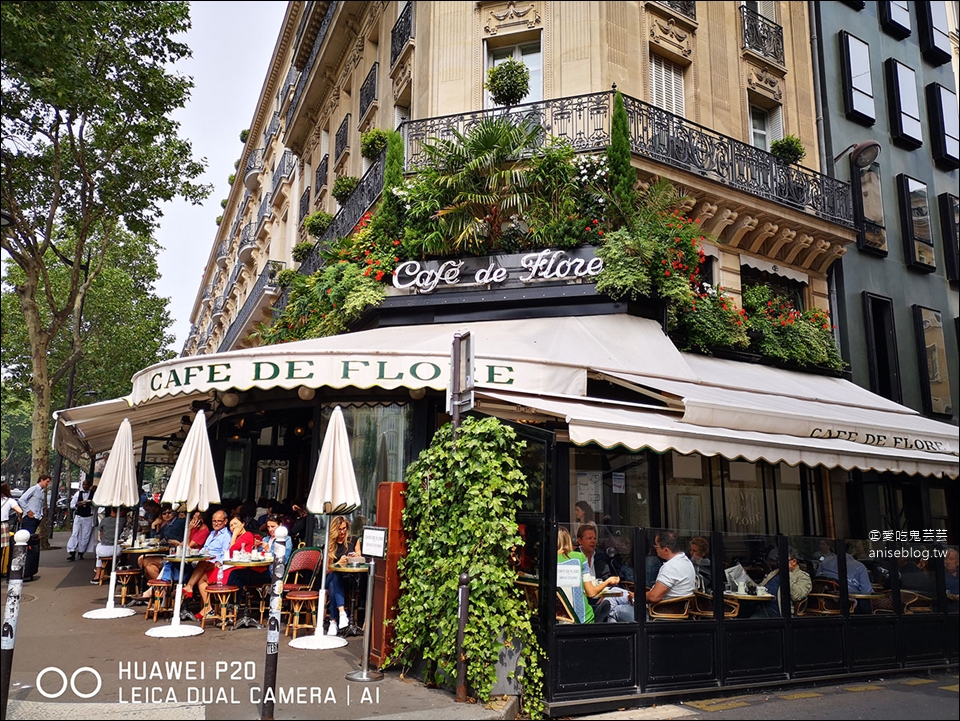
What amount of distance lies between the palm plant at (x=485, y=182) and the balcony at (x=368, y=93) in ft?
17.2

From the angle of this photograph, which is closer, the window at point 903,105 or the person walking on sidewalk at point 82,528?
the window at point 903,105

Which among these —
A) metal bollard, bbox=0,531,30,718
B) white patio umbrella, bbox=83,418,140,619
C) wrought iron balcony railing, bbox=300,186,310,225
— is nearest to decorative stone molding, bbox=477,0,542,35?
white patio umbrella, bbox=83,418,140,619

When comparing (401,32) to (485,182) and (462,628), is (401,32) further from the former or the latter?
(462,628)

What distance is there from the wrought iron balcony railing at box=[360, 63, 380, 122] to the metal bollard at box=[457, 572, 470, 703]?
12745 mm

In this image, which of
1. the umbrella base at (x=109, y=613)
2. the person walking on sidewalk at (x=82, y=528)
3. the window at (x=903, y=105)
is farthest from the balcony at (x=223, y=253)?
the umbrella base at (x=109, y=613)

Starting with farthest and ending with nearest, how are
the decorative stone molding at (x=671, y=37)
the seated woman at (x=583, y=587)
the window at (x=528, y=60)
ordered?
the decorative stone molding at (x=671, y=37) < the window at (x=528, y=60) < the seated woman at (x=583, y=587)

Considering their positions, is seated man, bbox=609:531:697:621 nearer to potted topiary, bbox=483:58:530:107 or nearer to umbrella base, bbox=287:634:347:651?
umbrella base, bbox=287:634:347:651

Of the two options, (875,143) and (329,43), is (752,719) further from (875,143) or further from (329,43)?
(329,43)

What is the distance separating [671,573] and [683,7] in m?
11.5

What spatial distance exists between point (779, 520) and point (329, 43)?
1576 cm

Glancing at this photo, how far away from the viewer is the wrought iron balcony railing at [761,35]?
1520 centimetres

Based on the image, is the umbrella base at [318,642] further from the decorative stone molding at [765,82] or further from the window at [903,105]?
the window at [903,105]

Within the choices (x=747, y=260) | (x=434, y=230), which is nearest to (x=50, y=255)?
(x=434, y=230)

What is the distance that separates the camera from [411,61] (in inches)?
573
